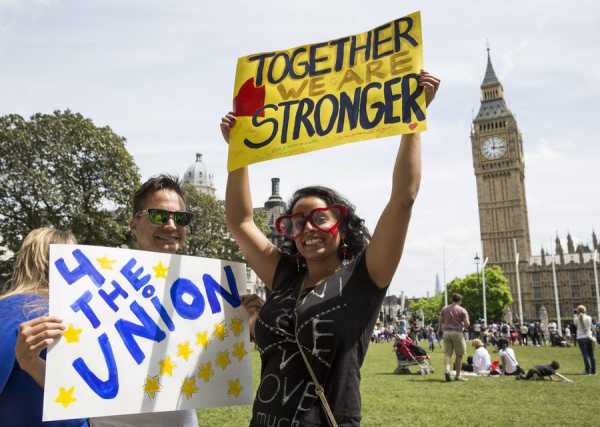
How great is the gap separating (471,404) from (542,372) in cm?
508

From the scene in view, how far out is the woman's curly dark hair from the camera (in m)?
2.64

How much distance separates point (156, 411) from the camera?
8.63 feet

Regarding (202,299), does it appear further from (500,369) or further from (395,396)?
(500,369)

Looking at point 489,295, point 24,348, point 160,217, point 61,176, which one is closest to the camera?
point 24,348

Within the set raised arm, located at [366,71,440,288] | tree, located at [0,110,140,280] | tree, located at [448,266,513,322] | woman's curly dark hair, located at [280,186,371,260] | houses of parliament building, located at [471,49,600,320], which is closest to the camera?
raised arm, located at [366,71,440,288]

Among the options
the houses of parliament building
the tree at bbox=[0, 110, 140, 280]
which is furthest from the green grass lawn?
the houses of parliament building

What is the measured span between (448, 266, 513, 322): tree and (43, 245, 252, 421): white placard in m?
84.0

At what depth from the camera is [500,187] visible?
109 metres

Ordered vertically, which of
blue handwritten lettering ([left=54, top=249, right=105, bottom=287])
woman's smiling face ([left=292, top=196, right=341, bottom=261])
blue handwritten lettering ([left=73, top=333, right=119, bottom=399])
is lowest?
blue handwritten lettering ([left=73, top=333, right=119, bottom=399])

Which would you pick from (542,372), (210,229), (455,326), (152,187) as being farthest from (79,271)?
(210,229)

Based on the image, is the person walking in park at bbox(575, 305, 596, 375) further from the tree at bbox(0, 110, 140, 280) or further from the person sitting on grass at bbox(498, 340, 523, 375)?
the tree at bbox(0, 110, 140, 280)

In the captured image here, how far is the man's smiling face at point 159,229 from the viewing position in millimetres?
3043

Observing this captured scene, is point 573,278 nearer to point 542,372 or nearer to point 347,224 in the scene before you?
point 542,372

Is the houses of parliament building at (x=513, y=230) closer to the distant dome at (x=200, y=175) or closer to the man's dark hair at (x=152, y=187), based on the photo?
the distant dome at (x=200, y=175)
